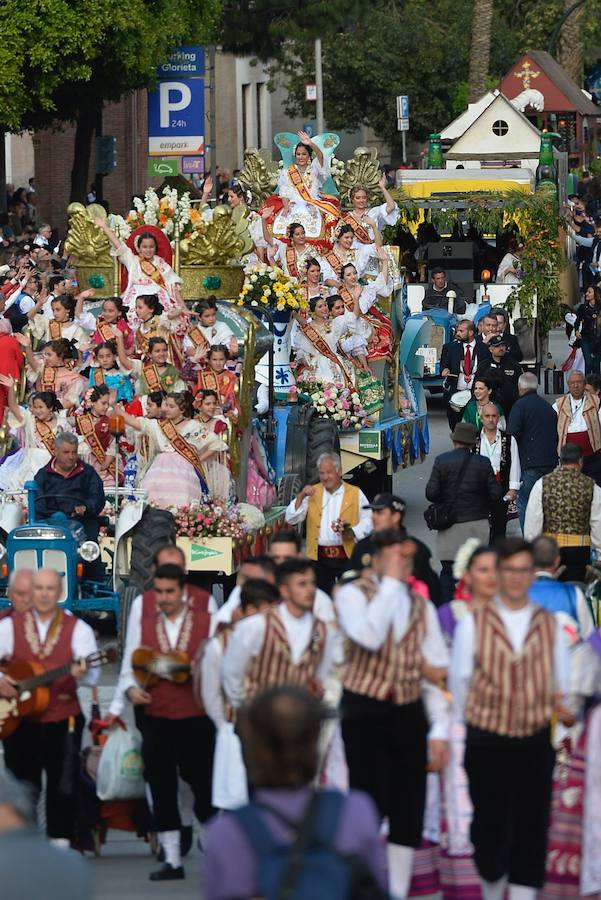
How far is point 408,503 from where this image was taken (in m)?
19.8

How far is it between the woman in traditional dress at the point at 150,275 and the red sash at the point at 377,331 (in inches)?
110

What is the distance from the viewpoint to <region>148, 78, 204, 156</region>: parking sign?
36.0 meters

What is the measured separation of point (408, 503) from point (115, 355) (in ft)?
16.4

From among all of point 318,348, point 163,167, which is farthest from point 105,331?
point 163,167

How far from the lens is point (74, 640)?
30.7ft

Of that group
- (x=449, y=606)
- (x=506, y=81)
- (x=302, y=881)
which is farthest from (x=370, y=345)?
(x=506, y=81)

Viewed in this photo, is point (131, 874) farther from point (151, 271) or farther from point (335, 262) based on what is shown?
point (335, 262)


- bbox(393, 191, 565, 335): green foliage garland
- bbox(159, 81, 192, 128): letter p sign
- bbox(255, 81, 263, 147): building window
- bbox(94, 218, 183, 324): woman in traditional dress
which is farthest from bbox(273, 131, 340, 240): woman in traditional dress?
bbox(255, 81, 263, 147): building window

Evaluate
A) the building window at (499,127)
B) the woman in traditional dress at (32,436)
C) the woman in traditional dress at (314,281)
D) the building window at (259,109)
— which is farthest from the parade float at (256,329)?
the building window at (259,109)

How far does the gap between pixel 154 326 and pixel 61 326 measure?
1.23 meters

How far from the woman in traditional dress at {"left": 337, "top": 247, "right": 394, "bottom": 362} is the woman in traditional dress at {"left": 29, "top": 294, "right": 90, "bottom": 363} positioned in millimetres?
2822

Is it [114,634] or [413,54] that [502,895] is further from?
[413,54]

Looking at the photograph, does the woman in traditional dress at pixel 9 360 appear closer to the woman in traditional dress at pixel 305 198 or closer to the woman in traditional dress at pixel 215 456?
the woman in traditional dress at pixel 215 456

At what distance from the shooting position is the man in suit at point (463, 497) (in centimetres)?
1354
